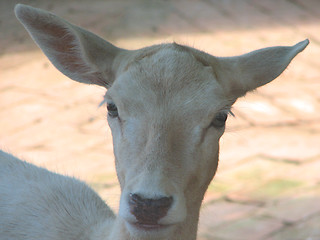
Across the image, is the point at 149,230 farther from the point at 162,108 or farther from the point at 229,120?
the point at 229,120

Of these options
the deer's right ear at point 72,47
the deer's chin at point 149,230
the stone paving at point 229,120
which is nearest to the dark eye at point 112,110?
the deer's right ear at point 72,47

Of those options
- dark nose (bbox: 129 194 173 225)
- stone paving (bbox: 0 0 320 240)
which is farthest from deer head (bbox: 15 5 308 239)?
stone paving (bbox: 0 0 320 240)

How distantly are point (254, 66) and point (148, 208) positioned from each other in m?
1.12

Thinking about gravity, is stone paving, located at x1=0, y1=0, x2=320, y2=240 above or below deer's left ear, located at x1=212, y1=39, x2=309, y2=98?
above

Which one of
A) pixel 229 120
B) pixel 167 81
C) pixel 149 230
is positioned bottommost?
pixel 149 230

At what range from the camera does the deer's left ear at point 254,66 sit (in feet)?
9.98

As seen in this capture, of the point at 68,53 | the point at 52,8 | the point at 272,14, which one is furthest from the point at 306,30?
the point at 68,53

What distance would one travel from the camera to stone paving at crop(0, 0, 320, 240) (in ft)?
16.6

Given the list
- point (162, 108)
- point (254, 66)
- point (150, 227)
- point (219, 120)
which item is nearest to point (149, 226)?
point (150, 227)

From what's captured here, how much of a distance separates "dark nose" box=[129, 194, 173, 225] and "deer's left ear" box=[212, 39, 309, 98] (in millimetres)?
811

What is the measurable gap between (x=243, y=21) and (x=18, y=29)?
10.9ft

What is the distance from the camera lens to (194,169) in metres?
2.70

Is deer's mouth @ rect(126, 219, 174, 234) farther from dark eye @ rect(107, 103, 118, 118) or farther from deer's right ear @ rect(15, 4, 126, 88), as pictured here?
deer's right ear @ rect(15, 4, 126, 88)

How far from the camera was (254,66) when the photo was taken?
3148mm
